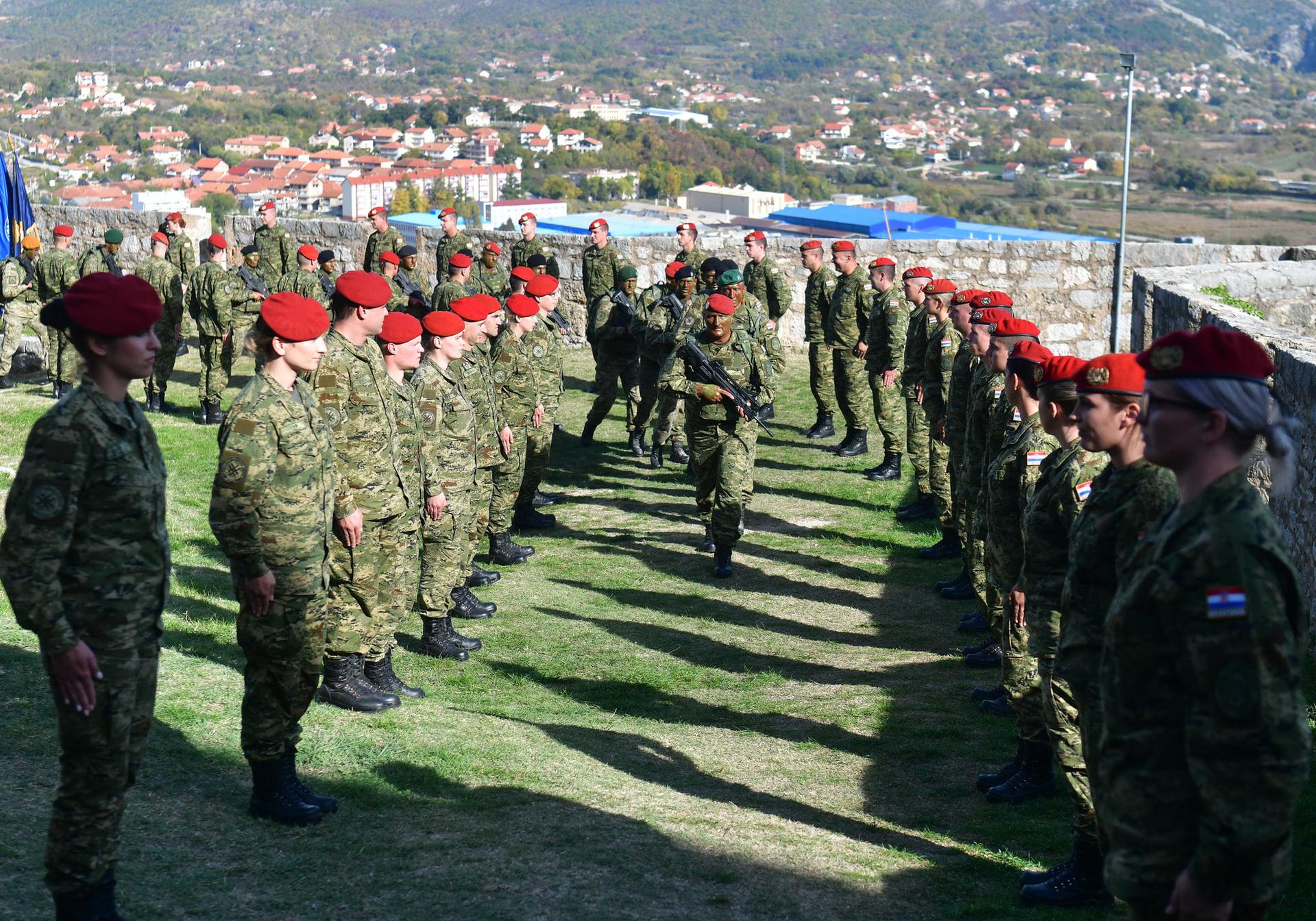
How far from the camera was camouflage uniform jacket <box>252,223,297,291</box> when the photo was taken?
1627cm

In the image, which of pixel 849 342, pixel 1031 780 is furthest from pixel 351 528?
pixel 849 342

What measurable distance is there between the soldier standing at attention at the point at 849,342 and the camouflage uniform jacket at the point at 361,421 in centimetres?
682

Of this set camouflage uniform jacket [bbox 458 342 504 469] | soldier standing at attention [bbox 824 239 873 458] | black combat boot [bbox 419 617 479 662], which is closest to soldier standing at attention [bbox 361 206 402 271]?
soldier standing at attention [bbox 824 239 873 458]

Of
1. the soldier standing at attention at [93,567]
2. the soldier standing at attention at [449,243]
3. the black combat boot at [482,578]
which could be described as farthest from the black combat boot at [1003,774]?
the soldier standing at attention at [449,243]

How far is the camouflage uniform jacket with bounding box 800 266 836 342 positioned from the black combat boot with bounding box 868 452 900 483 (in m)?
1.65

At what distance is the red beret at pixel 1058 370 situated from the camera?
4.65 m

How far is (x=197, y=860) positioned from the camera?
14.5ft

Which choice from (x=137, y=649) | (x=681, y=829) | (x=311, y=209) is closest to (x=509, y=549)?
(x=681, y=829)

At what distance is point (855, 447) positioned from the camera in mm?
12570

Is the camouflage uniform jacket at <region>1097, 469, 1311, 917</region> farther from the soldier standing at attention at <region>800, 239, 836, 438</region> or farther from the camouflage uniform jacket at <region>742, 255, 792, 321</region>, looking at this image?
the camouflage uniform jacket at <region>742, 255, 792, 321</region>

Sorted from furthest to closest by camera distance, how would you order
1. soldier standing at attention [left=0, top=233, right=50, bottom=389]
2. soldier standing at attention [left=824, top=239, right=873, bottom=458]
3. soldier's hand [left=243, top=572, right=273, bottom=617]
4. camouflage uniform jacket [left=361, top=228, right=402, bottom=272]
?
1. camouflage uniform jacket [left=361, top=228, right=402, bottom=272]
2. soldier standing at attention [left=0, top=233, right=50, bottom=389]
3. soldier standing at attention [left=824, top=239, right=873, bottom=458]
4. soldier's hand [left=243, top=572, right=273, bottom=617]

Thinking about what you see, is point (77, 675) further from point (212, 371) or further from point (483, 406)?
point (212, 371)

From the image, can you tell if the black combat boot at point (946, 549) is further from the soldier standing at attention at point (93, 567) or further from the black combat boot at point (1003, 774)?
the soldier standing at attention at point (93, 567)

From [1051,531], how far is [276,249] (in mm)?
13724
